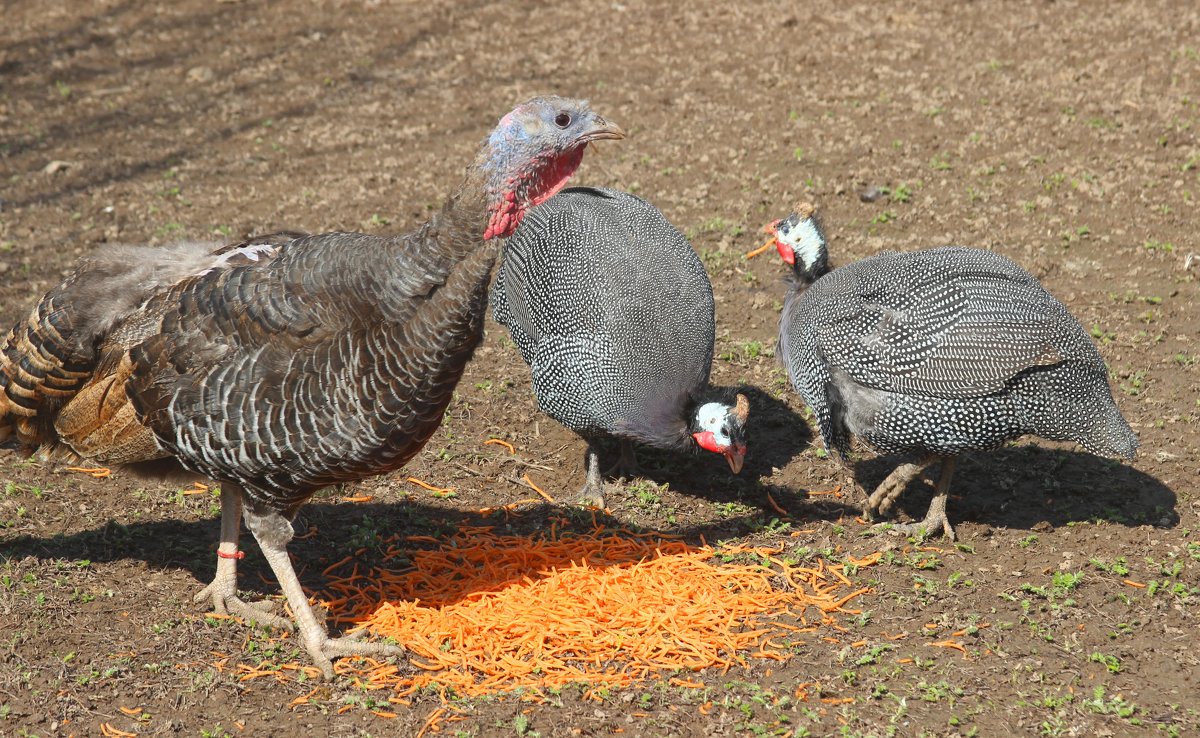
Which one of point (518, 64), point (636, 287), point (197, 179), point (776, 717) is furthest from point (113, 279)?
point (518, 64)

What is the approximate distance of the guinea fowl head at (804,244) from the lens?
5840 millimetres

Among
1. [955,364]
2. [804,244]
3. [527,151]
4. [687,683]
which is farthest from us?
[804,244]

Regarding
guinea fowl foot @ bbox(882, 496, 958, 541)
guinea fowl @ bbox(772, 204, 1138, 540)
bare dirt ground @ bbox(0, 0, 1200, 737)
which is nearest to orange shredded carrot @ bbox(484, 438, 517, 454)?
bare dirt ground @ bbox(0, 0, 1200, 737)

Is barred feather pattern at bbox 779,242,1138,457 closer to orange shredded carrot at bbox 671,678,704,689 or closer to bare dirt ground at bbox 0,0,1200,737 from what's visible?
bare dirt ground at bbox 0,0,1200,737

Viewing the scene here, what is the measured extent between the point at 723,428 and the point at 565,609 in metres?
1.12

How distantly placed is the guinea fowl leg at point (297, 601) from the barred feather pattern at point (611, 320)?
5.00 ft

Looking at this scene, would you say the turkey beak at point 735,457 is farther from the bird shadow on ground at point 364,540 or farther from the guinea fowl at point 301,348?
the guinea fowl at point 301,348

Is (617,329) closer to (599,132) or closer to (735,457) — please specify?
(735,457)

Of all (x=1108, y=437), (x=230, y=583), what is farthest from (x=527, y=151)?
(x=1108, y=437)

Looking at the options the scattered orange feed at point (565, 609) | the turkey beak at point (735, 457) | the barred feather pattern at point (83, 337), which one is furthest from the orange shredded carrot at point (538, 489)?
the barred feather pattern at point (83, 337)

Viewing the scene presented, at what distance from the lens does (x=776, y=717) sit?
13.4 feet

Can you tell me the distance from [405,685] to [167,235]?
14.9 feet

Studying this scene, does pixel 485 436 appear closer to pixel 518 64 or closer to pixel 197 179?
pixel 197 179

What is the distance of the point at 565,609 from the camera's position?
4.79 meters
